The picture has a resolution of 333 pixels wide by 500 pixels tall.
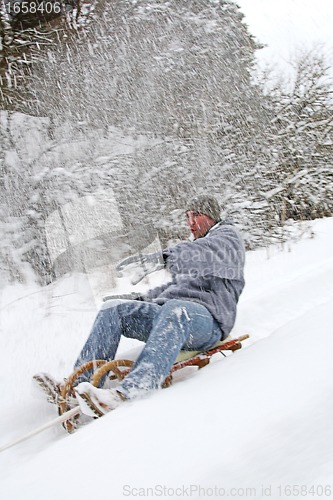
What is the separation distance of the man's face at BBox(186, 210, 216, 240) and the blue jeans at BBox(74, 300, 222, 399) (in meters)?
0.54

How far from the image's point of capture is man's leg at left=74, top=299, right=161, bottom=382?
6.20 feet

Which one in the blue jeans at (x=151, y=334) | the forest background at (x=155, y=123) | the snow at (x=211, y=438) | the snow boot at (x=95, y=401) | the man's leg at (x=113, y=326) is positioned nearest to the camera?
the snow at (x=211, y=438)

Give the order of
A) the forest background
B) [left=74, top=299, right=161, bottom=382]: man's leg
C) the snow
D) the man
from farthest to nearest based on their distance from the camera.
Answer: the forest background, [left=74, top=299, right=161, bottom=382]: man's leg, the man, the snow

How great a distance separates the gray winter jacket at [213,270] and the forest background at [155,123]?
342 cm

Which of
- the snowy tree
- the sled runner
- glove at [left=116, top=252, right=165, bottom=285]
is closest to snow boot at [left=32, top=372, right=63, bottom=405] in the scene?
the sled runner

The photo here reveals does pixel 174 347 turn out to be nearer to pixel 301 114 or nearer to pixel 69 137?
pixel 69 137

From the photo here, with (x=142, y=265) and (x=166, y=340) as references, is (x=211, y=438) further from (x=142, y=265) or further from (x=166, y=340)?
(x=142, y=265)

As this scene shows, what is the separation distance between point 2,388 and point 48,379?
1.21 meters

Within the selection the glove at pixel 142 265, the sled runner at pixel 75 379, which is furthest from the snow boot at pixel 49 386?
the glove at pixel 142 265

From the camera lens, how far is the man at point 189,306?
1734 mm

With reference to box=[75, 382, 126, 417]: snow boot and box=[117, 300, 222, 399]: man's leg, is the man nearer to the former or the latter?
box=[117, 300, 222, 399]: man's leg

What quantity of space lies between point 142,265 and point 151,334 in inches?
17.1

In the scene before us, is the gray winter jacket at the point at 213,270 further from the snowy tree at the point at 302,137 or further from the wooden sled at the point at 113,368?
the snowy tree at the point at 302,137

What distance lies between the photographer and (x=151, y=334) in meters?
1.73
